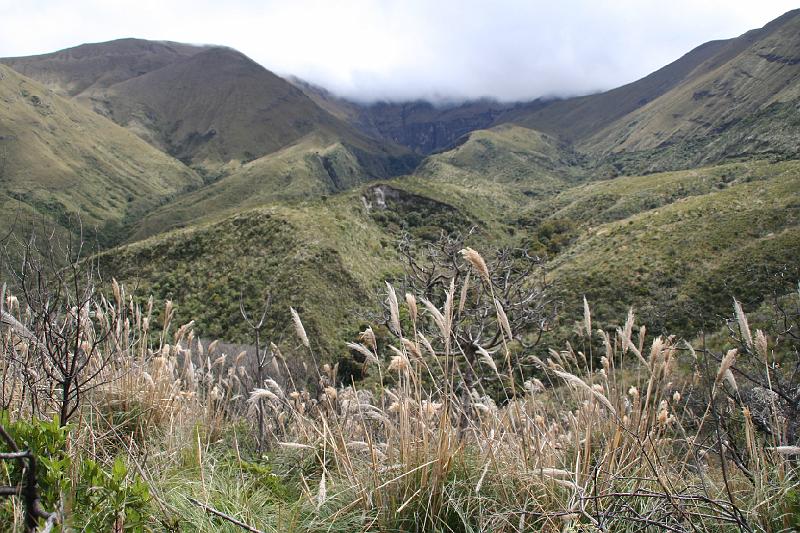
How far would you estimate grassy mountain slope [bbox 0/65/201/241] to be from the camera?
11421 cm

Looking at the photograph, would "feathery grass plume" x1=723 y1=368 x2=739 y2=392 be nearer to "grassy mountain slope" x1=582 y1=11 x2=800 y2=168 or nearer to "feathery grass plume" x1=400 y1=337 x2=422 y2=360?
"feathery grass plume" x1=400 y1=337 x2=422 y2=360

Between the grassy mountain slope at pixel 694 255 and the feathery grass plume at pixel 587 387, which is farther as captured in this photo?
the grassy mountain slope at pixel 694 255

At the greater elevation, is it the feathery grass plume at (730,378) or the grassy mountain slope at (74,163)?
the grassy mountain slope at (74,163)

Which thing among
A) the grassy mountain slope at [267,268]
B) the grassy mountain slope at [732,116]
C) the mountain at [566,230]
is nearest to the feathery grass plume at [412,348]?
the mountain at [566,230]

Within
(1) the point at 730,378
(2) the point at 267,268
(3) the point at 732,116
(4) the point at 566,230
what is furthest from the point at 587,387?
(3) the point at 732,116

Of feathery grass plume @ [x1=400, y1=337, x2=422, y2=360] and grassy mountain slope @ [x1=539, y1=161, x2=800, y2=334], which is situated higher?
feathery grass plume @ [x1=400, y1=337, x2=422, y2=360]

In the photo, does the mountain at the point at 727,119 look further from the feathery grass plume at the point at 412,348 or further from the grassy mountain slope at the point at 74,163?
the grassy mountain slope at the point at 74,163

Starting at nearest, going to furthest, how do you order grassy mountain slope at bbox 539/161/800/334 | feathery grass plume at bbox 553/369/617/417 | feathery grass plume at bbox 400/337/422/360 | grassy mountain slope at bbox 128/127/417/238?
1. feathery grass plume at bbox 553/369/617/417
2. feathery grass plume at bbox 400/337/422/360
3. grassy mountain slope at bbox 539/161/800/334
4. grassy mountain slope at bbox 128/127/417/238

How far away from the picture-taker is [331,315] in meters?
35.0

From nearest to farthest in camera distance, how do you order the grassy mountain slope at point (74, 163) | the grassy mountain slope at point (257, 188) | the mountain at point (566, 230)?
1. the mountain at point (566, 230)
2. the grassy mountain slope at point (257, 188)
3. the grassy mountain slope at point (74, 163)

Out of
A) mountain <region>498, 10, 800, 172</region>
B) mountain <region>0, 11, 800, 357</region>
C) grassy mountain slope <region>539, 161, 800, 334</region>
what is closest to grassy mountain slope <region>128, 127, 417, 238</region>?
mountain <region>0, 11, 800, 357</region>

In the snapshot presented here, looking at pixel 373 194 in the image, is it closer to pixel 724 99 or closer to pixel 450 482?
pixel 450 482

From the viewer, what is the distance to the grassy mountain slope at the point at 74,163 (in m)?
114

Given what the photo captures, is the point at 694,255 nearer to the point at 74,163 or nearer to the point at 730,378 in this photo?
the point at 730,378
